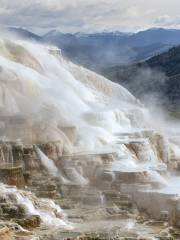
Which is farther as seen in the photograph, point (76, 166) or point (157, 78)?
point (157, 78)

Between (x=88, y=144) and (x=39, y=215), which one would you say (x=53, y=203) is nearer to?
(x=39, y=215)

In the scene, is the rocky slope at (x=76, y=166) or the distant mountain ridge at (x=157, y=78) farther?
the distant mountain ridge at (x=157, y=78)

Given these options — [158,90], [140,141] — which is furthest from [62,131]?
[158,90]

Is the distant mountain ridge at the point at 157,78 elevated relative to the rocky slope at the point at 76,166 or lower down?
elevated

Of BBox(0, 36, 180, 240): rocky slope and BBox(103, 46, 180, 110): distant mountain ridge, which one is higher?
BBox(103, 46, 180, 110): distant mountain ridge

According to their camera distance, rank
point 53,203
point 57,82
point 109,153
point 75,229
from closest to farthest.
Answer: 1. point 75,229
2. point 53,203
3. point 109,153
4. point 57,82

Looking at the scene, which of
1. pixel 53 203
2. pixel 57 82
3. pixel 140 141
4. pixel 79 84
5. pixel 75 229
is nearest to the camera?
pixel 75 229

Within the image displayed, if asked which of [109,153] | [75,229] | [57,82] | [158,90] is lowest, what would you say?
[75,229]

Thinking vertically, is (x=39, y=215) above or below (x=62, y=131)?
below

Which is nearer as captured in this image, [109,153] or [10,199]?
[10,199]

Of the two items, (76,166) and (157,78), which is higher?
(157,78)

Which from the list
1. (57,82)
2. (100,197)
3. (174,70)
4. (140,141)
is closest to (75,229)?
(100,197)
